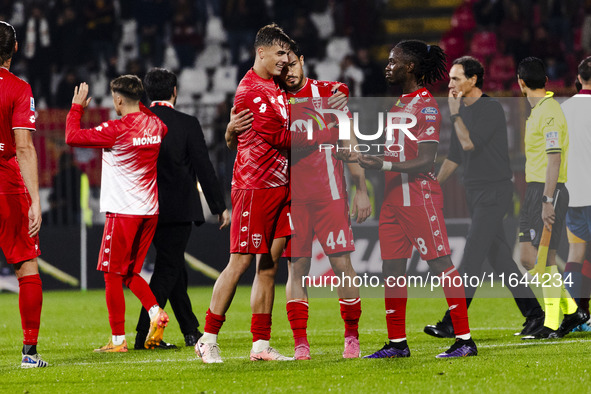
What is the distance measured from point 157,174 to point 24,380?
7.84ft

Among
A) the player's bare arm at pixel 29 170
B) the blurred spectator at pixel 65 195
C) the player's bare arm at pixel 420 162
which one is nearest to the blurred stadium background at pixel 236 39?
the blurred spectator at pixel 65 195

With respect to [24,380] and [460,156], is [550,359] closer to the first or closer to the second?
[460,156]

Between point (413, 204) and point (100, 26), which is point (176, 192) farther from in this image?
point (100, 26)

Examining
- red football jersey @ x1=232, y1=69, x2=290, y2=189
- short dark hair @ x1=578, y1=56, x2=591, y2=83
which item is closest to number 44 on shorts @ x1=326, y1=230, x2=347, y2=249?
red football jersey @ x1=232, y1=69, x2=290, y2=189

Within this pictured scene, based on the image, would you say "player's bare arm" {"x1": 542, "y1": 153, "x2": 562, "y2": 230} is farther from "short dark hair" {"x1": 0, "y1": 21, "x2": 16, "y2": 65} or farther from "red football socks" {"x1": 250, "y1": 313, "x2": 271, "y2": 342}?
"short dark hair" {"x1": 0, "y1": 21, "x2": 16, "y2": 65}

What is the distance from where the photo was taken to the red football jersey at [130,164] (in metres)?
6.83

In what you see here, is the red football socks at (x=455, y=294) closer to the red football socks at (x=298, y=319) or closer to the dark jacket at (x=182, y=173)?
the red football socks at (x=298, y=319)

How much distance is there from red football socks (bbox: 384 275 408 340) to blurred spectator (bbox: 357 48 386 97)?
10662 millimetres

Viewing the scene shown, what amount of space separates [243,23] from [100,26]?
9.55ft

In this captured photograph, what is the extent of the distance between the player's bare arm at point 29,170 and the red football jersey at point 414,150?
218cm

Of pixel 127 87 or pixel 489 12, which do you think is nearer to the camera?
pixel 127 87

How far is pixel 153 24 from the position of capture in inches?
761

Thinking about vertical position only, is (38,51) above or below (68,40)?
below

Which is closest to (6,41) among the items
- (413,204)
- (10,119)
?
(10,119)
